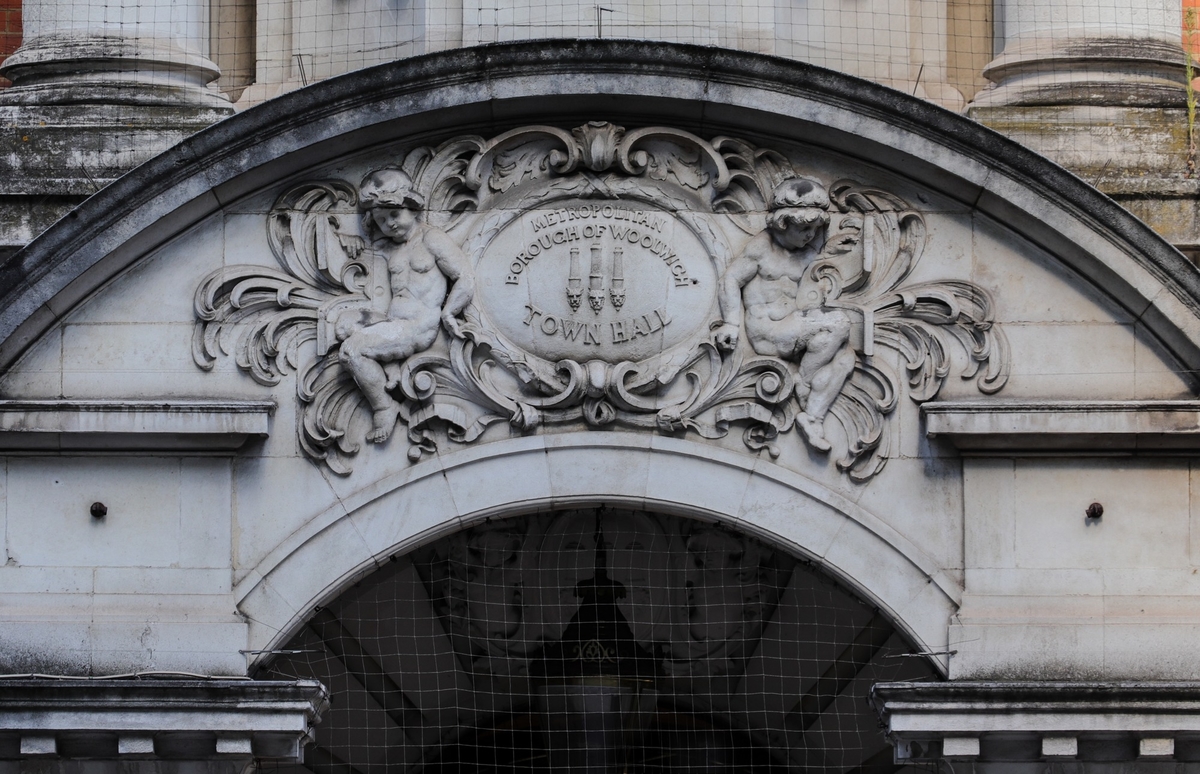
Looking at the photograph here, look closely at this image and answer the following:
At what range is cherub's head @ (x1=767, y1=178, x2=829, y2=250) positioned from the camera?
13.5 meters

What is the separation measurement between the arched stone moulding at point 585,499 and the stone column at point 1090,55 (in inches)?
118

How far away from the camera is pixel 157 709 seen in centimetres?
1301

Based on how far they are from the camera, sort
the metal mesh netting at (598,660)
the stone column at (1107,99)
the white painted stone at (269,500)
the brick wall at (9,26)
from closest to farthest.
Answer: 1. the white painted stone at (269,500)
2. the stone column at (1107,99)
3. the metal mesh netting at (598,660)
4. the brick wall at (9,26)

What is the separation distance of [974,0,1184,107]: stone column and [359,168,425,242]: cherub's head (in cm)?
353

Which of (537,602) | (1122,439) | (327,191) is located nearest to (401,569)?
(537,602)

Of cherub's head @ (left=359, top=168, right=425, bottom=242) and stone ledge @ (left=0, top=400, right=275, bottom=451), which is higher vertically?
cherub's head @ (left=359, top=168, right=425, bottom=242)

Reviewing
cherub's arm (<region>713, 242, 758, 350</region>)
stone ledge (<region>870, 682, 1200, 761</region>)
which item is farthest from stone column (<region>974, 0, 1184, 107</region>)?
stone ledge (<region>870, 682, 1200, 761</region>)

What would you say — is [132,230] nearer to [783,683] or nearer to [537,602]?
[537,602]

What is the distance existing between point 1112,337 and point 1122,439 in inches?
21.4

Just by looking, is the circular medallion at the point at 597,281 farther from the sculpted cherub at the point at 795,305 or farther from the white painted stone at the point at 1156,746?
the white painted stone at the point at 1156,746

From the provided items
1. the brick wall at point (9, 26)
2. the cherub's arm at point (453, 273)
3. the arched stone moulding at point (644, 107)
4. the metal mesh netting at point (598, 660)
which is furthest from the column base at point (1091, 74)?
the brick wall at point (9, 26)

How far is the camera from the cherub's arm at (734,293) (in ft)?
44.4

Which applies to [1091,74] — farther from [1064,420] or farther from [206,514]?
[206,514]

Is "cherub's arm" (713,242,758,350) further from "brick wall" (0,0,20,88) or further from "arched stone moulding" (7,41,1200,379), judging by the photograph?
"brick wall" (0,0,20,88)
